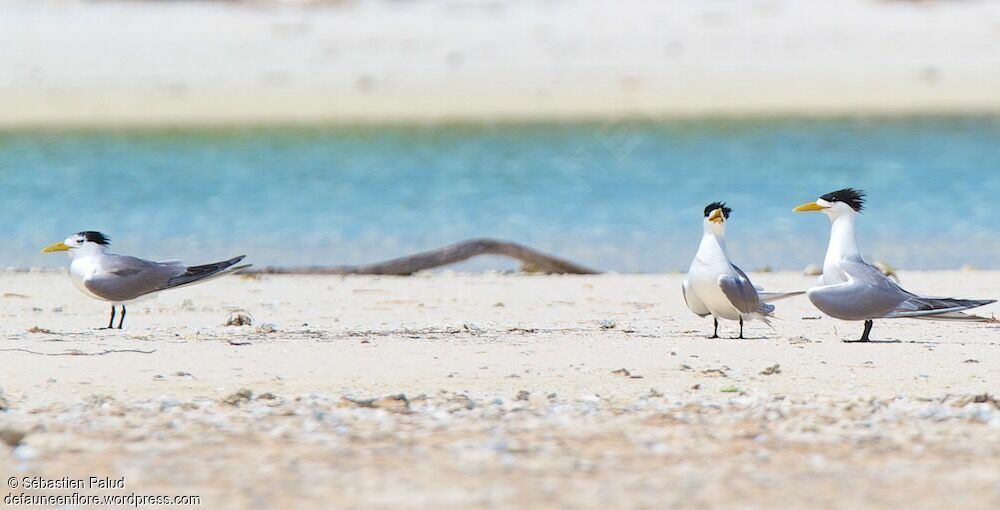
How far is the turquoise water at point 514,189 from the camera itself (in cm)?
1266

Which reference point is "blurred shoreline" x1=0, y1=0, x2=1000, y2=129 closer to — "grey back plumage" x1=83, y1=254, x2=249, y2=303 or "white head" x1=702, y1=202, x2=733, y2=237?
"grey back plumage" x1=83, y1=254, x2=249, y2=303

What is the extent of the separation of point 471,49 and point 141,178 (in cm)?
786

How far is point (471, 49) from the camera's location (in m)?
→ 24.0

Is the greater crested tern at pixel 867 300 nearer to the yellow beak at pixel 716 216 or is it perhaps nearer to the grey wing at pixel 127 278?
the yellow beak at pixel 716 216

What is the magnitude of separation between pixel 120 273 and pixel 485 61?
16.6 metres

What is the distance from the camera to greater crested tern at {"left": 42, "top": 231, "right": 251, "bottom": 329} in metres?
→ 7.26

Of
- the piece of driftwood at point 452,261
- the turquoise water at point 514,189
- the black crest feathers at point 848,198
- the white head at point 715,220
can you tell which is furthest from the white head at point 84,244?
the turquoise water at point 514,189

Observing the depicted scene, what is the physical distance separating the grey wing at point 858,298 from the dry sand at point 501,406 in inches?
5.8

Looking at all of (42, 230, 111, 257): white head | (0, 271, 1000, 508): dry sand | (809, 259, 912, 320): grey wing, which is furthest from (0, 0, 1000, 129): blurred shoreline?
(809, 259, 912, 320): grey wing

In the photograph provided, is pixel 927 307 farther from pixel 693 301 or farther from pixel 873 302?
pixel 693 301

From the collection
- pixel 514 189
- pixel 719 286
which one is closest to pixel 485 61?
pixel 514 189

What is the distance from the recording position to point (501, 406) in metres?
5.46

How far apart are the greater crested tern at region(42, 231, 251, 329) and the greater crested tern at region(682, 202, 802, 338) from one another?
6.84ft

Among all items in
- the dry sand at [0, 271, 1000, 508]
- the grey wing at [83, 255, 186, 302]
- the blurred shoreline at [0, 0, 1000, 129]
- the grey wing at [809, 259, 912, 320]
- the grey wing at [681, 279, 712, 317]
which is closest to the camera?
the dry sand at [0, 271, 1000, 508]
